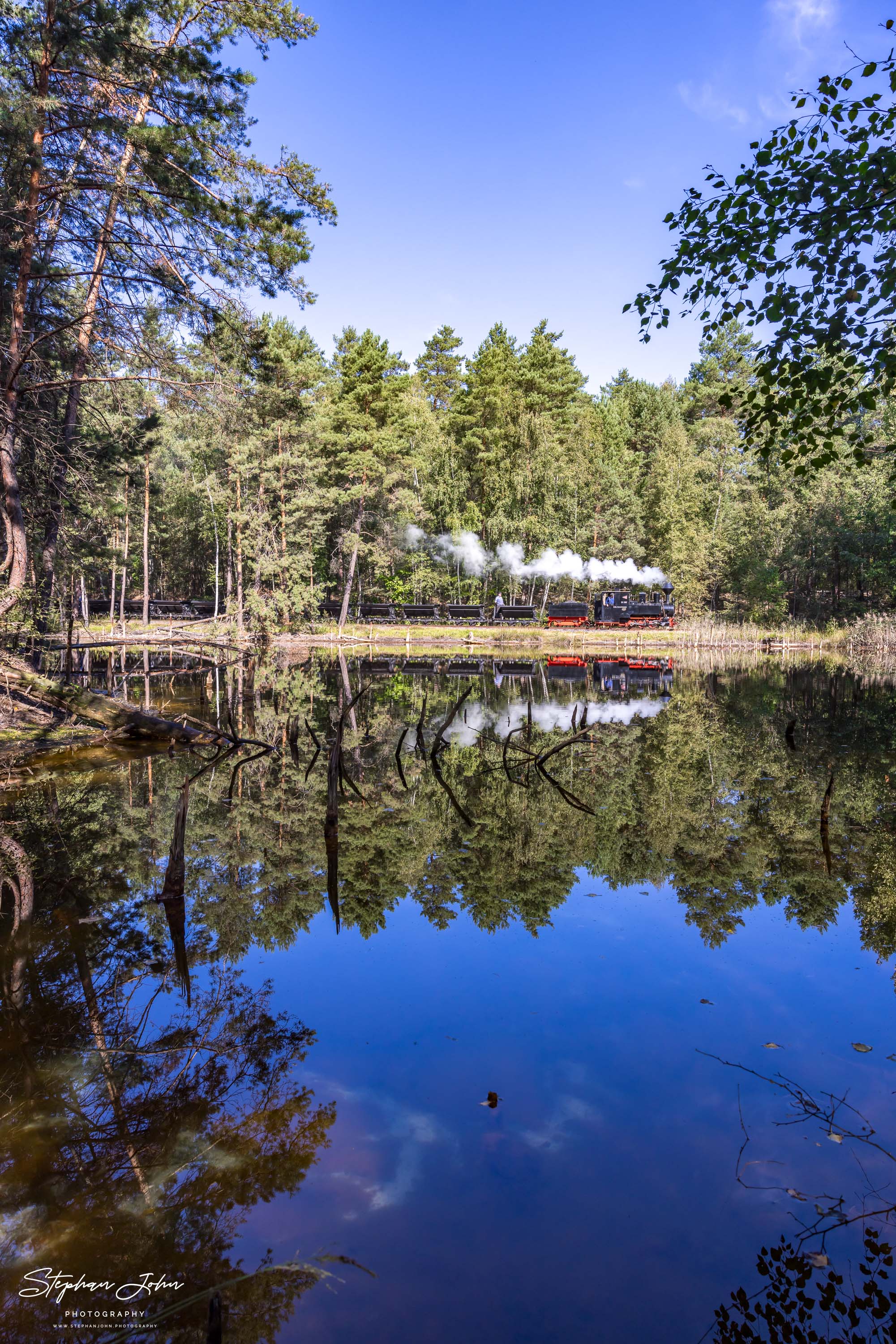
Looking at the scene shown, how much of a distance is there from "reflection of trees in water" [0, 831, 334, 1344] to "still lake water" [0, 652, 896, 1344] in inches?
0.6

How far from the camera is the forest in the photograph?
1049cm

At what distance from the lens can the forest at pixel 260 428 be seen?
34.4ft

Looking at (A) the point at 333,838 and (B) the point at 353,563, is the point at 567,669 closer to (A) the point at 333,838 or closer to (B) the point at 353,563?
(B) the point at 353,563

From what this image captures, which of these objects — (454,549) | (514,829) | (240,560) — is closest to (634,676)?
(240,560)

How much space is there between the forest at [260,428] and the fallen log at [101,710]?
1.04 m

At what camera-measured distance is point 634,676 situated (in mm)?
26047

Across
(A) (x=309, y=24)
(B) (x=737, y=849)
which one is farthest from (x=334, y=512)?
(B) (x=737, y=849)

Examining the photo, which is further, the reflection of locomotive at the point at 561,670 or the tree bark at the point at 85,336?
the reflection of locomotive at the point at 561,670

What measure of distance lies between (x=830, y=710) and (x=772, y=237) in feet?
45.6

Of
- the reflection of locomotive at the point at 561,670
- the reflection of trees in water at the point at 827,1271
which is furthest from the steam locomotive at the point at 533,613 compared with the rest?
the reflection of trees in water at the point at 827,1271

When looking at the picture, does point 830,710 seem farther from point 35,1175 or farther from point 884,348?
point 35,1175

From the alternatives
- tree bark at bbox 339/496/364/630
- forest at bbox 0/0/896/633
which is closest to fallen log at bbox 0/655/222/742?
forest at bbox 0/0/896/633

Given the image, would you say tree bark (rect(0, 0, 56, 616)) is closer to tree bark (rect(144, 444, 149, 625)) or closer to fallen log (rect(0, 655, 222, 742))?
fallen log (rect(0, 655, 222, 742))

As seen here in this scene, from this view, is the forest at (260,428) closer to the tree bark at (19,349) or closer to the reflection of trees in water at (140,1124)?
the tree bark at (19,349)
